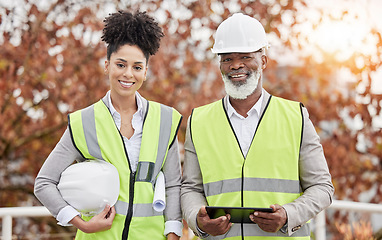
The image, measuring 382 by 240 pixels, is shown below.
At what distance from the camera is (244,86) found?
2.44 metres

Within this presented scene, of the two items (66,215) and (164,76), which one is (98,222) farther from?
(164,76)

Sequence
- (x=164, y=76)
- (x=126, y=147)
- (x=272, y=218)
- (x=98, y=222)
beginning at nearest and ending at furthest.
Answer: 1. (x=272, y=218)
2. (x=98, y=222)
3. (x=126, y=147)
4. (x=164, y=76)

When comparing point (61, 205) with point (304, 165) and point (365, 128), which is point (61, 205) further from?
point (365, 128)

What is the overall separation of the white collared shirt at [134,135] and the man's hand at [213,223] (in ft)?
1.24

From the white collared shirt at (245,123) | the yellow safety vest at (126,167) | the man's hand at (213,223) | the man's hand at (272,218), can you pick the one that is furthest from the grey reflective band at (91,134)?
the man's hand at (272,218)

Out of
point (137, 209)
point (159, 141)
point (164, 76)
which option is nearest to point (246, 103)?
point (159, 141)

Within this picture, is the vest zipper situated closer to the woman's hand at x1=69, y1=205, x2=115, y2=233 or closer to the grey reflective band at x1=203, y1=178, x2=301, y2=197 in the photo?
the woman's hand at x1=69, y1=205, x2=115, y2=233

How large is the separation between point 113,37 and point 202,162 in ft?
2.30

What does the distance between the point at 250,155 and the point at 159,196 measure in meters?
0.44

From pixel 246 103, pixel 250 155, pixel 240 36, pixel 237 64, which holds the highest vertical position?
pixel 240 36

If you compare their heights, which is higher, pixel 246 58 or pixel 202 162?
pixel 246 58

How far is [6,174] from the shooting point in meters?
5.77

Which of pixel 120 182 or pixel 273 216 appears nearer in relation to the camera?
pixel 273 216

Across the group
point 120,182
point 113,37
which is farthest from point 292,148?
point 113,37
